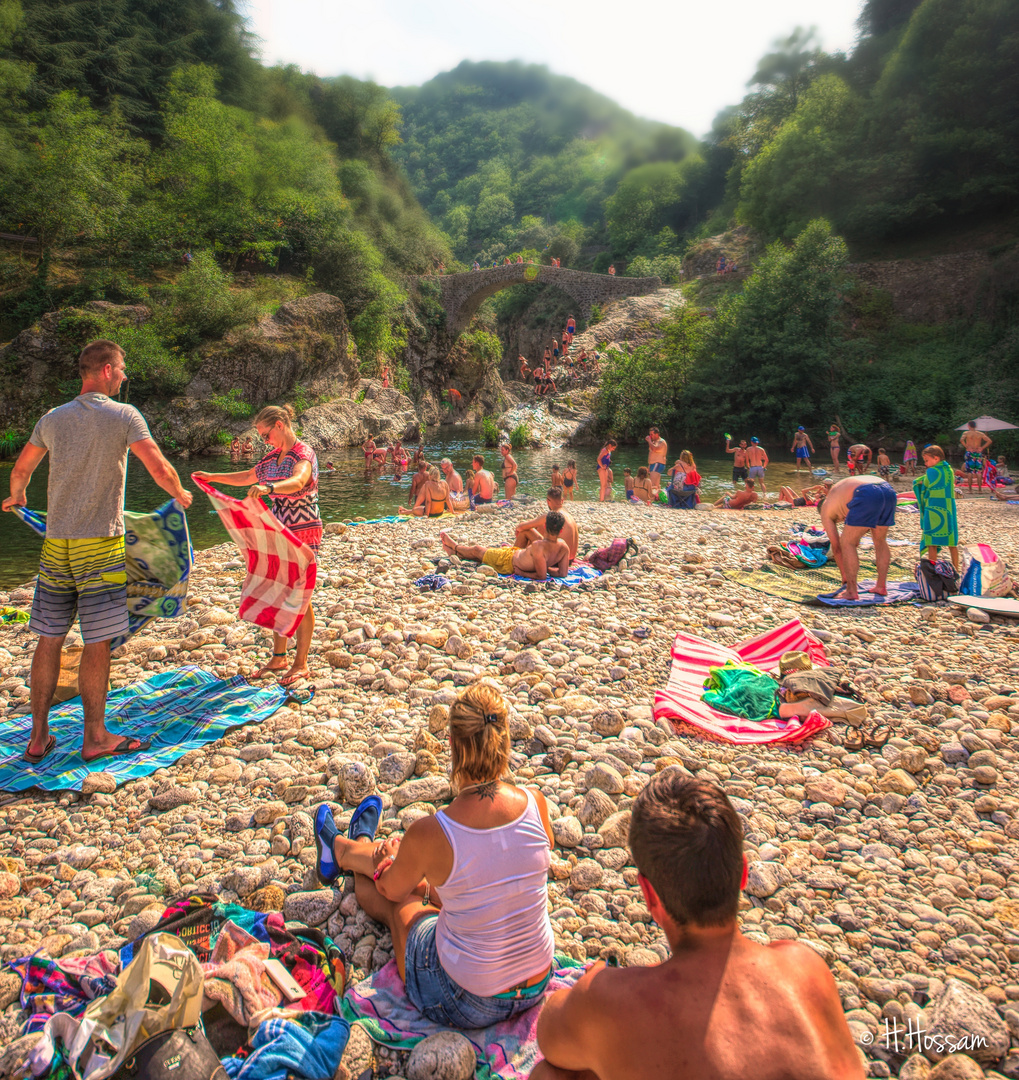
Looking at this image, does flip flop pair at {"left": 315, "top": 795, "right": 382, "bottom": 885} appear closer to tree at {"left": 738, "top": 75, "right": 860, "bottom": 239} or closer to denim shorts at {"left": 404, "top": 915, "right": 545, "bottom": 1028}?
denim shorts at {"left": 404, "top": 915, "right": 545, "bottom": 1028}

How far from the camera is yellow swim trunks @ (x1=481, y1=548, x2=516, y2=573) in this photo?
7762mm

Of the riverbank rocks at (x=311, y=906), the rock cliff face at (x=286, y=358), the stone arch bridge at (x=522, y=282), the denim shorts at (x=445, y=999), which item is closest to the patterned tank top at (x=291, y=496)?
the riverbank rocks at (x=311, y=906)

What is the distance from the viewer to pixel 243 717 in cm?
406

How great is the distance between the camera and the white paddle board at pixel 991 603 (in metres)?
5.95

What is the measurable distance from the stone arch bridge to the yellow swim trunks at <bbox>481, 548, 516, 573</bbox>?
38.1m

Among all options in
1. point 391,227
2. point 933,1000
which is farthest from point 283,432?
point 391,227

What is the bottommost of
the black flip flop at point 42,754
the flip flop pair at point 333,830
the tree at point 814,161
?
the black flip flop at point 42,754

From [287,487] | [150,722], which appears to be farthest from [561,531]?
[150,722]

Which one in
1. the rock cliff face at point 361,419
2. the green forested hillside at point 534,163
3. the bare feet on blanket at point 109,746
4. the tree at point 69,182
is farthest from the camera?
the green forested hillside at point 534,163

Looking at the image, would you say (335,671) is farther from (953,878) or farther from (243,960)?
(953,878)

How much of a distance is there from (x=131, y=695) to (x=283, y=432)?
214cm

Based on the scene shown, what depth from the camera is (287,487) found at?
→ 4.57m

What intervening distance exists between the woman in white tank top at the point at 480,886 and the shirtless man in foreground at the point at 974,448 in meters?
18.7

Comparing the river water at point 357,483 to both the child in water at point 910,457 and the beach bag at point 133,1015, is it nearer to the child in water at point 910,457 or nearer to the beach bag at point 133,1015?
the child in water at point 910,457
